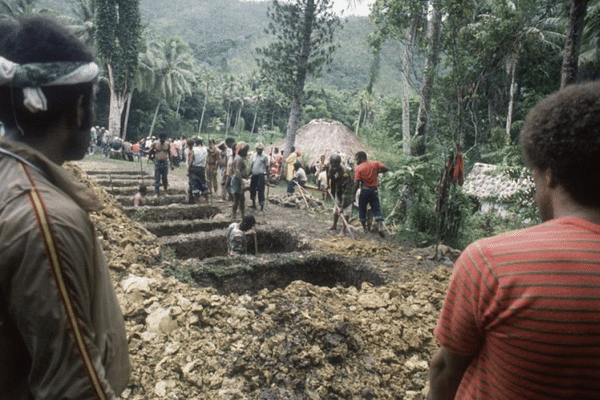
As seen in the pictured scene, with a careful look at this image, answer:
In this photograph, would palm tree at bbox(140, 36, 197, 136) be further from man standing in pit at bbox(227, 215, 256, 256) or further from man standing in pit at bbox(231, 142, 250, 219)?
man standing in pit at bbox(227, 215, 256, 256)

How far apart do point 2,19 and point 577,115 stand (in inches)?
61.9

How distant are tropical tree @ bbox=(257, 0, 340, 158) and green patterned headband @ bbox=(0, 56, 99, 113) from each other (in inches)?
619

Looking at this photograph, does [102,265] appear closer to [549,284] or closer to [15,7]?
[549,284]

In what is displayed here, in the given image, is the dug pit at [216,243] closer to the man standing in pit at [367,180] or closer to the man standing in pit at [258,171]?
the man standing in pit at [367,180]

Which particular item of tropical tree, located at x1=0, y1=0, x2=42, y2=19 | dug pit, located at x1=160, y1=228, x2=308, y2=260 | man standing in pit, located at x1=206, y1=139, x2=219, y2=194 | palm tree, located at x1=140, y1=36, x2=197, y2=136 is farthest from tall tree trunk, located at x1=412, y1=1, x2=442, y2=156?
tropical tree, located at x1=0, y1=0, x2=42, y2=19

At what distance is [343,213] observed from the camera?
9.03 meters

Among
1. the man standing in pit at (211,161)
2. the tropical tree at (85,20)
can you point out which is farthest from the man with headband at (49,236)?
the tropical tree at (85,20)

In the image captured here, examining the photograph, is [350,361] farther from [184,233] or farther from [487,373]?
[184,233]

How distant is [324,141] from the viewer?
25.4 metres

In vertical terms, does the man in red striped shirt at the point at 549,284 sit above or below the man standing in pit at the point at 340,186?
above

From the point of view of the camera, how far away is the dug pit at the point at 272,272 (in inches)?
236

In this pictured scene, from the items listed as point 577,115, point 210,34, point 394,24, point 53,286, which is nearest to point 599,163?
point 577,115

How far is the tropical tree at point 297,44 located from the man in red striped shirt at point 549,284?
51.7ft

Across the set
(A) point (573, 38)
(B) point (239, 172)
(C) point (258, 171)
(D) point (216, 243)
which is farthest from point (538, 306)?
(C) point (258, 171)
